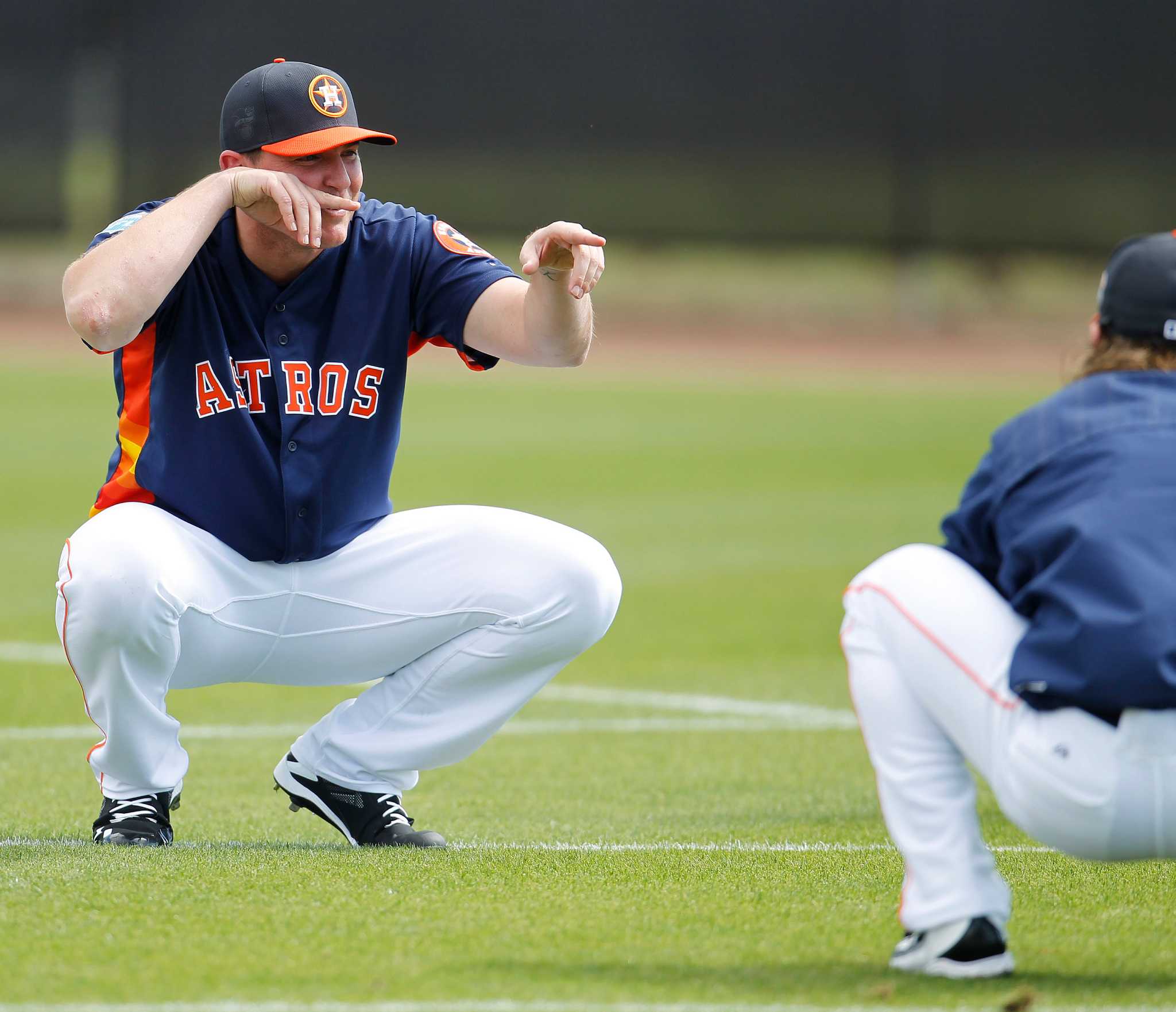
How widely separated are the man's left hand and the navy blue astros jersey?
0.35 m

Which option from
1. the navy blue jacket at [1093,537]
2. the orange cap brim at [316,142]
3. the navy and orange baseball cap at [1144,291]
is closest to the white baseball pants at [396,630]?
the orange cap brim at [316,142]

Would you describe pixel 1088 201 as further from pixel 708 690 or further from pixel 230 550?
pixel 230 550

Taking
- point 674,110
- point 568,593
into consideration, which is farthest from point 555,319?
point 674,110

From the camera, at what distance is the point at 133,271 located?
3.77 metres

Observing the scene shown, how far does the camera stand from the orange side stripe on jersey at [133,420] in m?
4.03

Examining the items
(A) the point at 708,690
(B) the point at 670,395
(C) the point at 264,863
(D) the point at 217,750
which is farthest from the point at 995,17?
(C) the point at 264,863

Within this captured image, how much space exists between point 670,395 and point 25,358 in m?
8.03

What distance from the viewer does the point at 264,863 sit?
3619 millimetres

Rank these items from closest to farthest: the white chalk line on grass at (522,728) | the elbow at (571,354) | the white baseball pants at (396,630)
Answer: the white baseball pants at (396,630)
the elbow at (571,354)
the white chalk line on grass at (522,728)

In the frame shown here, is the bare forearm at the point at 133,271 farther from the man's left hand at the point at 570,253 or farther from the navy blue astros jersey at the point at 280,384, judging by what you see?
the man's left hand at the point at 570,253

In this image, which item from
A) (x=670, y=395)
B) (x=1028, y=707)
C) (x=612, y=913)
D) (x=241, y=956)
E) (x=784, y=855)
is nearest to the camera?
(x=1028, y=707)

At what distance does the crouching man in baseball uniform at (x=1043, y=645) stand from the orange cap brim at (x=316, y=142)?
1.77 meters

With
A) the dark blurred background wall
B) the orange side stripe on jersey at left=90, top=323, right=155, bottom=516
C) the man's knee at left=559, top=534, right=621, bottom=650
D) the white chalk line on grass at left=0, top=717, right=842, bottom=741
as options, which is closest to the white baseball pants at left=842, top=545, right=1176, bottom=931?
the man's knee at left=559, top=534, right=621, bottom=650

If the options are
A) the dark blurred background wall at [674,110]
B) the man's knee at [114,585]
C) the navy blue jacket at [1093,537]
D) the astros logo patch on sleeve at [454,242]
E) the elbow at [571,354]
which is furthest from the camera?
the dark blurred background wall at [674,110]
